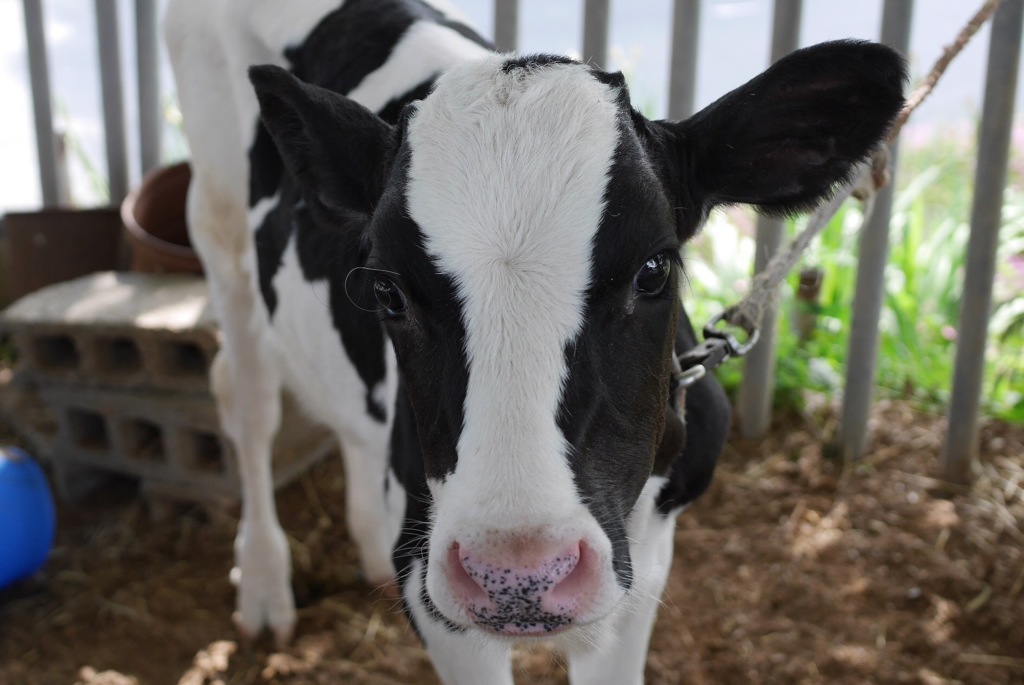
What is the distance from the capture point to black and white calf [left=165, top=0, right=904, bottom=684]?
1.12 m

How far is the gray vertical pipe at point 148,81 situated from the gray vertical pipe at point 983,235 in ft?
11.3

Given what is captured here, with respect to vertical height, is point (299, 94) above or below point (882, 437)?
above

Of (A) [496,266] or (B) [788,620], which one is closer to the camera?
(A) [496,266]

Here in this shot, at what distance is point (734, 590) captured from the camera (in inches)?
108

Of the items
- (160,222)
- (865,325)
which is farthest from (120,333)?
(865,325)

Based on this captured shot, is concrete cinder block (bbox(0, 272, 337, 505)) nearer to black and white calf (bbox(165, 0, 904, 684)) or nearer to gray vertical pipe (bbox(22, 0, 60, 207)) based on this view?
gray vertical pipe (bbox(22, 0, 60, 207))

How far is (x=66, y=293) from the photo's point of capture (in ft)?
11.9

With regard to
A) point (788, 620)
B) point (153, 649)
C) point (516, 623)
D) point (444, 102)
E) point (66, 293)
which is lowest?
point (153, 649)

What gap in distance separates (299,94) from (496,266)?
0.53 metres

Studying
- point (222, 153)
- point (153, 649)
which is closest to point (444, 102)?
point (222, 153)

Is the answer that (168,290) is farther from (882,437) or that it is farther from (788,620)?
(882,437)

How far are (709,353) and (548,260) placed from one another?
0.57 m

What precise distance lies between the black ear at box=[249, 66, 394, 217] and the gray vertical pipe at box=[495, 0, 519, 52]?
1845 millimetres

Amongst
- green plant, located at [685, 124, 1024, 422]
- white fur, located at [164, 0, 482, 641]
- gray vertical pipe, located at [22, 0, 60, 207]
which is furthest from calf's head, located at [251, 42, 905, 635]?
gray vertical pipe, located at [22, 0, 60, 207]
